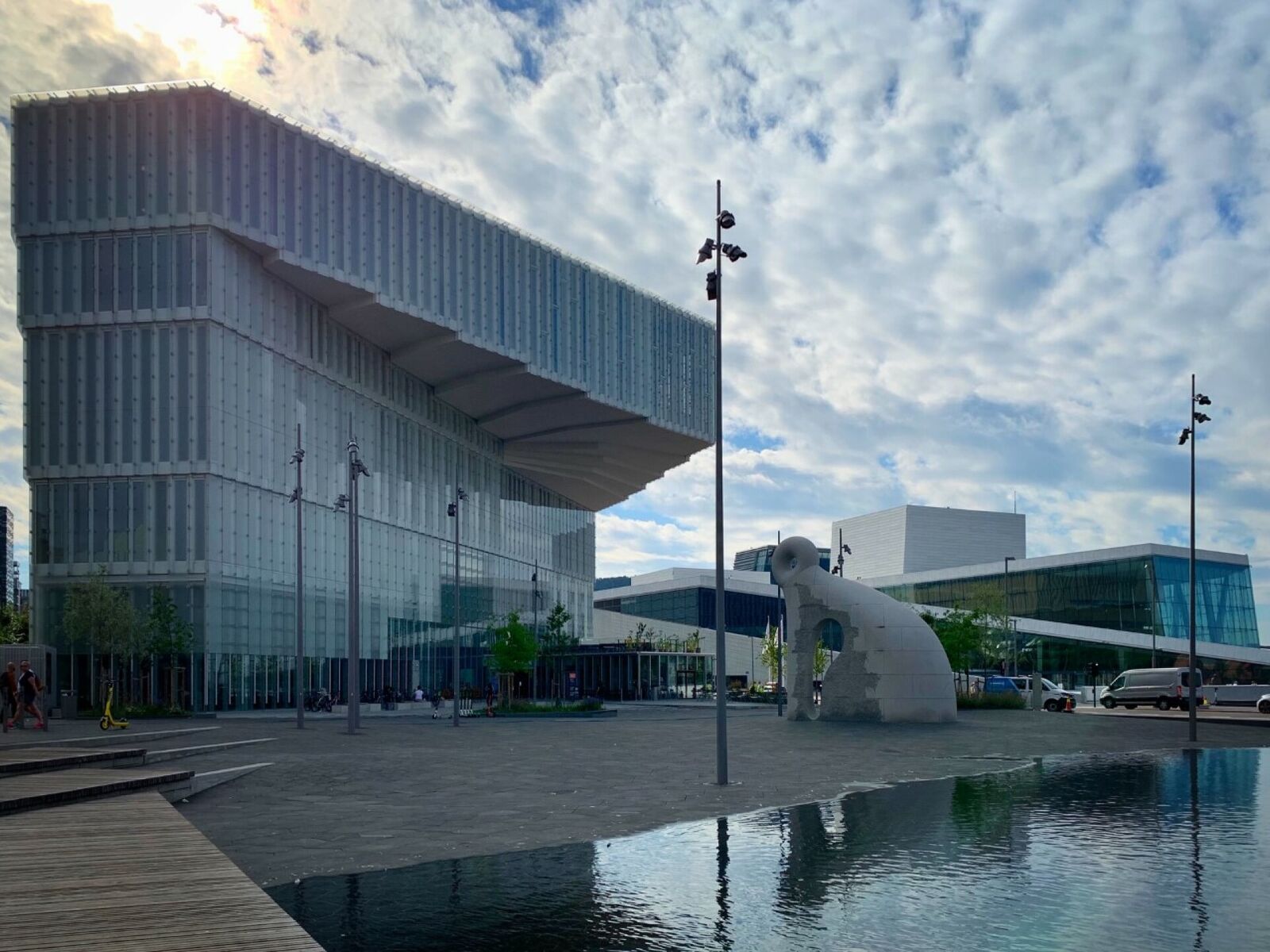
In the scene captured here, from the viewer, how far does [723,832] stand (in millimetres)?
14398

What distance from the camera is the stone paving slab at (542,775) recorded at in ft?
45.4

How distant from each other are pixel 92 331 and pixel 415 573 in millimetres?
26825

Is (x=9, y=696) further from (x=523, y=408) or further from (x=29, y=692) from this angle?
(x=523, y=408)

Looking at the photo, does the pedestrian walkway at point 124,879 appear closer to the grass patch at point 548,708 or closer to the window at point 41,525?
the grass patch at point 548,708

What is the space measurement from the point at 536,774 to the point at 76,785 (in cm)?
892

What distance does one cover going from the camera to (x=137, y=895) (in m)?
8.61

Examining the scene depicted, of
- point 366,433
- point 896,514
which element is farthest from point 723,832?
point 896,514

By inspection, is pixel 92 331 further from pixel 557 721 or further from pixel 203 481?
pixel 557 721

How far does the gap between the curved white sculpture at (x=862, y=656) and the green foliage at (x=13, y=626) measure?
53.3 meters

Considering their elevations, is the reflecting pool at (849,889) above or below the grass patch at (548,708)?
above

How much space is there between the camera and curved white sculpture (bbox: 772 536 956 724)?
37.9 metres

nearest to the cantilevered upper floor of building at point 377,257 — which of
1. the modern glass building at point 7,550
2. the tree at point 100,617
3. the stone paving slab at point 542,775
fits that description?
the tree at point 100,617

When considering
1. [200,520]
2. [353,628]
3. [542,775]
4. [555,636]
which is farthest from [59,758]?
[555,636]

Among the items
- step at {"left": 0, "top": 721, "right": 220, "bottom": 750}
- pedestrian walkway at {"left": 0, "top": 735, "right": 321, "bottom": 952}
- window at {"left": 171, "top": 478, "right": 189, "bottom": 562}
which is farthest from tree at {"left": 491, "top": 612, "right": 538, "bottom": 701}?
pedestrian walkway at {"left": 0, "top": 735, "right": 321, "bottom": 952}
